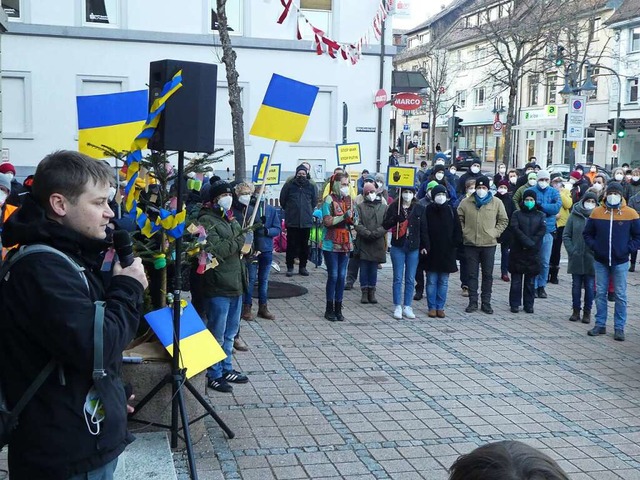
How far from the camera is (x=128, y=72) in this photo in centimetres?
2244

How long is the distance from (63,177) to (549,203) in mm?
10485

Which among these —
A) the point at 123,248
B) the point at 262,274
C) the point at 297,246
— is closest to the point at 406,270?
the point at 262,274

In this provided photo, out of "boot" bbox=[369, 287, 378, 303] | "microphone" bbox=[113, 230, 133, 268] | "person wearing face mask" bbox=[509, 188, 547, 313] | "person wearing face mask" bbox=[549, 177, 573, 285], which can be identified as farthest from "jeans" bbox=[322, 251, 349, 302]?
"microphone" bbox=[113, 230, 133, 268]

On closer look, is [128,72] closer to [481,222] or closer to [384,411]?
[481,222]

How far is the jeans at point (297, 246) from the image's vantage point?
43.6ft

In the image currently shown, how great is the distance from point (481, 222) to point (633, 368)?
3332 mm

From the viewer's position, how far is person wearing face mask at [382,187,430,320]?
1028cm

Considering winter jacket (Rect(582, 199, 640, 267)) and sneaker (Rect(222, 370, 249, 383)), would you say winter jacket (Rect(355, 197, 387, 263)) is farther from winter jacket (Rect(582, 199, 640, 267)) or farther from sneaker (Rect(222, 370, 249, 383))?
sneaker (Rect(222, 370, 249, 383))

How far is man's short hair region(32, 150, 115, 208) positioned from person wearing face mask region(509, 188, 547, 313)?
892 centimetres

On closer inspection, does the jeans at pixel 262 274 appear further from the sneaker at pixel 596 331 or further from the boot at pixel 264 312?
the sneaker at pixel 596 331

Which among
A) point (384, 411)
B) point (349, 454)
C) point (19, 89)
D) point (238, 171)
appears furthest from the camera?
point (19, 89)

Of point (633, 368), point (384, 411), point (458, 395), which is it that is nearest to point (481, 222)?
point (633, 368)

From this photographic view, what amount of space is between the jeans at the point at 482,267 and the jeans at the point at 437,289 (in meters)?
0.64

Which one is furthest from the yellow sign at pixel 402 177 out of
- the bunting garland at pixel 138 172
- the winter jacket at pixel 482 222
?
the bunting garland at pixel 138 172
